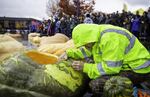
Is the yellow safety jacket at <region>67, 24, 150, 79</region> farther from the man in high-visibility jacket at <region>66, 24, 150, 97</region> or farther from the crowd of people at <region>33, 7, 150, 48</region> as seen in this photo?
the crowd of people at <region>33, 7, 150, 48</region>

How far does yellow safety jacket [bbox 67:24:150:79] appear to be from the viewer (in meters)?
4.67

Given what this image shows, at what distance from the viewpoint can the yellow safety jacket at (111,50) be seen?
4.67 metres

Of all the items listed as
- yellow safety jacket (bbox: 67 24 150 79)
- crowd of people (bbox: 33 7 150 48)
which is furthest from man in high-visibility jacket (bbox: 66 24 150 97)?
crowd of people (bbox: 33 7 150 48)

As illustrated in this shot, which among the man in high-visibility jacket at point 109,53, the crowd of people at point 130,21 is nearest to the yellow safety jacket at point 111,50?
the man in high-visibility jacket at point 109,53

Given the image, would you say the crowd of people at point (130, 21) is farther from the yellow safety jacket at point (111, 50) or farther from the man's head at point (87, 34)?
the man's head at point (87, 34)

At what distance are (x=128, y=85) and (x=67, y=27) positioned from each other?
16.5 meters

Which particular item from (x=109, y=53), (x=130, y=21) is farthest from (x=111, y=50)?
(x=130, y=21)

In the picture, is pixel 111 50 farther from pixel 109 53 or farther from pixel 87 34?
pixel 87 34

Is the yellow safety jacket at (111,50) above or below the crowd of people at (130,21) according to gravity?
above

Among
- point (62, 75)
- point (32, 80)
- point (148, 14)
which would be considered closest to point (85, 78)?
point (62, 75)

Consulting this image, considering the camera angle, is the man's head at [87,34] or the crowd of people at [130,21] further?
the crowd of people at [130,21]

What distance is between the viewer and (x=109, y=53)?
15.3 feet

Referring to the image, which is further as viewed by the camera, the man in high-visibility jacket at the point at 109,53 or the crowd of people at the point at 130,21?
the crowd of people at the point at 130,21

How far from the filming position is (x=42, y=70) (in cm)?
517
